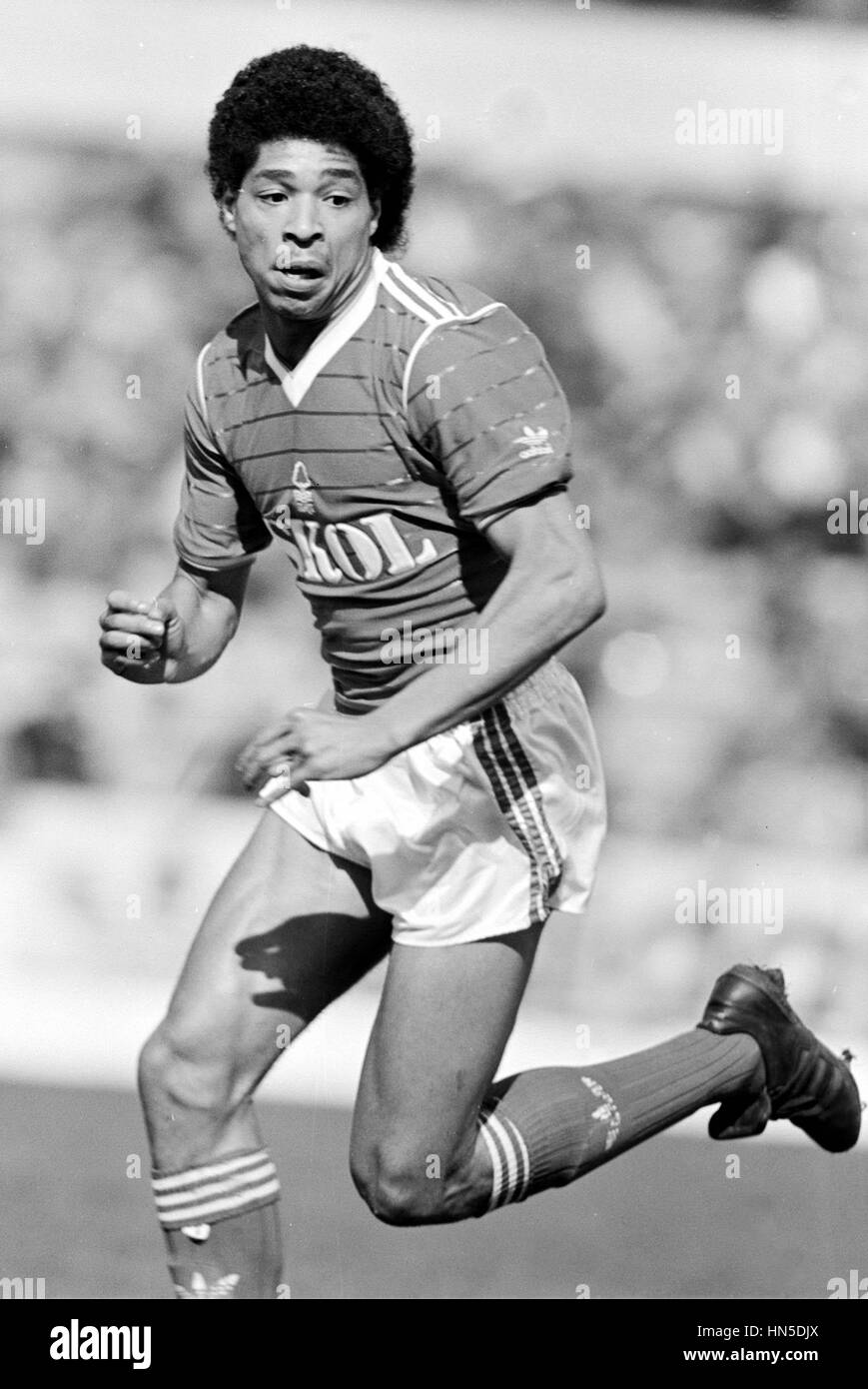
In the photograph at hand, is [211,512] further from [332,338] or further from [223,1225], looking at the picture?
[223,1225]

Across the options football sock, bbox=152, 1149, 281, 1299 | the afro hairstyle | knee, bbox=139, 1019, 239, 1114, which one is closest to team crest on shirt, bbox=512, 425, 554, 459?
the afro hairstyle

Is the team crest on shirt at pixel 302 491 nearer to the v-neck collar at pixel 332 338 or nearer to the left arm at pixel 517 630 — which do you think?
the v-neck collar at pixel 332 338

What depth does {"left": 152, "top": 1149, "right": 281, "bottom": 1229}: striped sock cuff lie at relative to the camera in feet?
7.30

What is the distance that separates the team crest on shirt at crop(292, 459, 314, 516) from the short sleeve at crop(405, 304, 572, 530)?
161 millimetres


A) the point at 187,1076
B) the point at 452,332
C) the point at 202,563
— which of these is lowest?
the point at 187,1076

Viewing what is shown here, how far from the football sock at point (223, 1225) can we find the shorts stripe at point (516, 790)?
1.60 ft

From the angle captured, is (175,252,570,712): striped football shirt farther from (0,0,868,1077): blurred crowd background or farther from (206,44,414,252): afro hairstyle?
(0,0,868,1077): blurred crowd background

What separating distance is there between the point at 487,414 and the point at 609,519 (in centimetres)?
156

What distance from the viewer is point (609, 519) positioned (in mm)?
3547

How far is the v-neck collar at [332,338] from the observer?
2.15m

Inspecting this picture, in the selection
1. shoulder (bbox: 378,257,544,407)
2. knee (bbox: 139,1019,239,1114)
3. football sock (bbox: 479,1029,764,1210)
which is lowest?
football sock (bbox: 479,1029,764,1210)

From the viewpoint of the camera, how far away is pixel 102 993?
3.45 m

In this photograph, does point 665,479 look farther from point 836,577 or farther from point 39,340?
point 39,340

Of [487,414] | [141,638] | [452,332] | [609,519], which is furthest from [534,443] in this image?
[609,519]
